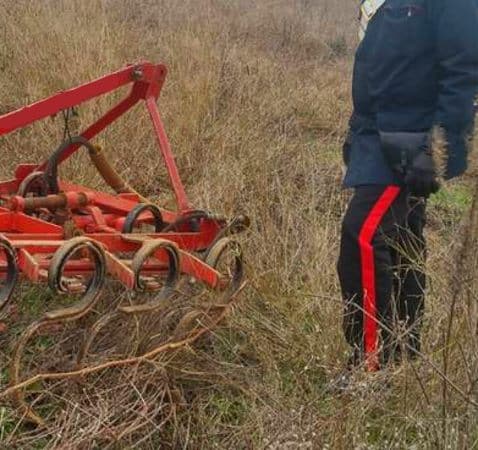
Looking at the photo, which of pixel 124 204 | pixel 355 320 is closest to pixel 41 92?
pixel 124 204

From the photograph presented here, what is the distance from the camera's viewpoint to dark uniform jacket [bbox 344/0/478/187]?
116 inches

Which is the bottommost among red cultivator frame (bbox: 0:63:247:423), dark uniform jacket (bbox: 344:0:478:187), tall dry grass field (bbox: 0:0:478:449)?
tall dry grass field (bbox: 0:0:478:449)

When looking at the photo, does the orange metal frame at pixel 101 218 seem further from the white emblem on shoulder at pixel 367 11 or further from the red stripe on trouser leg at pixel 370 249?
the white emblem on shoulder at pixel 367 11

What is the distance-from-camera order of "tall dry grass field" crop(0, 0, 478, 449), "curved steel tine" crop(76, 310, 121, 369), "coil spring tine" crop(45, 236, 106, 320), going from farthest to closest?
"curved steel tine" crop(76, 310, 121, 369) → "coil spring tine" crop(45, 236, 106, 320) → "tall dry grass field" crop(0, 0, 478, 449)

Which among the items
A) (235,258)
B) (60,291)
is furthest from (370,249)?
(60,291)

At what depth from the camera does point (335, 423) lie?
7.91 feet

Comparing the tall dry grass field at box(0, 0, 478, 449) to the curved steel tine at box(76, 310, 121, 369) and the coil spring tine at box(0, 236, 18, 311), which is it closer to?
Answer: the curved steel tine at box(76, 310, 121, 369)

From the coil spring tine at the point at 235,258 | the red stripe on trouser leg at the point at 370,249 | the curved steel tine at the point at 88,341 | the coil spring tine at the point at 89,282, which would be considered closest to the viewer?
the coil spring tine at the point at 89,282

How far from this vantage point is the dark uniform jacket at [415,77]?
116 inches

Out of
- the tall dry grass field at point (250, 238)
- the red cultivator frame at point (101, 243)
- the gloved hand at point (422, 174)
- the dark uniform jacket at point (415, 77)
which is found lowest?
the tall dry grass field at point (250, 238)

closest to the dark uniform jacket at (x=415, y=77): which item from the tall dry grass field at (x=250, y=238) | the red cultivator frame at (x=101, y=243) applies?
the tall dry grass field at (x=250, y=238)

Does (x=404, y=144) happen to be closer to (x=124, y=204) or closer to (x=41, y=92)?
(x=124, y=204)

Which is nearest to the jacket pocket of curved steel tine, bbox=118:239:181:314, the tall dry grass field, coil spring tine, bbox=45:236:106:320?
the tall dry grass field

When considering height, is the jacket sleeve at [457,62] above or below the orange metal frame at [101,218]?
above
